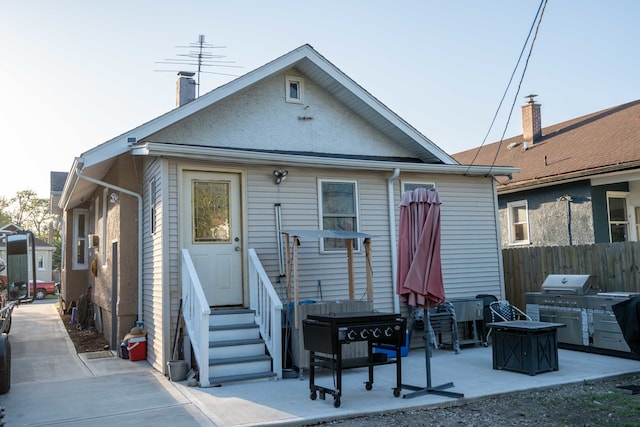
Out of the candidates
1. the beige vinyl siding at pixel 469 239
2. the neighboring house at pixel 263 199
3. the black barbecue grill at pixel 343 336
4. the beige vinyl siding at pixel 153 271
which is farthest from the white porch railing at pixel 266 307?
the beige vinyl siding at pixel 469 239

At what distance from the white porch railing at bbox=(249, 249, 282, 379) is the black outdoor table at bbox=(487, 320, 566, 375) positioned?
3.07m

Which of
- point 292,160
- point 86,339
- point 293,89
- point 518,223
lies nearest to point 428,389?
point 292,160

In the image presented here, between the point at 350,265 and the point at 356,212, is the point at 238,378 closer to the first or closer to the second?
the point at 350,265

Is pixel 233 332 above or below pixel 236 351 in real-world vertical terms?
above

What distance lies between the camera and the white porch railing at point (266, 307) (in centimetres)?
754

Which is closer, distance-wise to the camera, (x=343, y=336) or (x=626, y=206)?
(x=343, y=336)

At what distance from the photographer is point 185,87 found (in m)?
11.7

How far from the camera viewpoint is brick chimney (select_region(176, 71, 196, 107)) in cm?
1165

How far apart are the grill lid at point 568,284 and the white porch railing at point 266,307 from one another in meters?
4.97

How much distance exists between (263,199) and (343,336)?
11.8 feet

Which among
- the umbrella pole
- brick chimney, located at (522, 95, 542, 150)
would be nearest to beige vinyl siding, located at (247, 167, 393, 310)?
the umbrella pole

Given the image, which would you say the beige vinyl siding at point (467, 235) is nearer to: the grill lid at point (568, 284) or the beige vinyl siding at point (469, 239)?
the beige vinyl siding at point (469, 239)

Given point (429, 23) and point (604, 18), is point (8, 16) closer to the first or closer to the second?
point (429, 23)

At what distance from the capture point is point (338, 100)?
1084 cm
